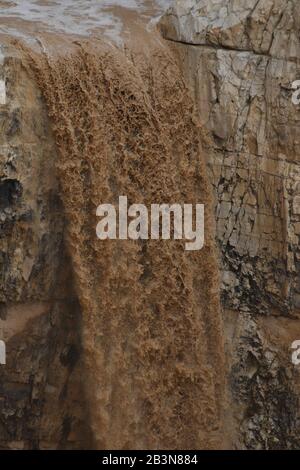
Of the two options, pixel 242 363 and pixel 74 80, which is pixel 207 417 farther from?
pixel 74 80

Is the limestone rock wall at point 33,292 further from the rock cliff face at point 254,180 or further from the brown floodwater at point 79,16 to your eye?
the rock cliff face at point 254,180

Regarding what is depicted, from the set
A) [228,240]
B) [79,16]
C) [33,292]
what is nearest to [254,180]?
[228,240]

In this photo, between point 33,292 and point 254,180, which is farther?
point 254,180

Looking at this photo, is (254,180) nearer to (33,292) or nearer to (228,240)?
(228,240)

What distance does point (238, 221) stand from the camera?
10008 mm

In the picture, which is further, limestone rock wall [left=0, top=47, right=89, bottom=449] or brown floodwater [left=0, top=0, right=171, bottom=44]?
brown floodwater [left=0, top=0, right=171, bottom=44]

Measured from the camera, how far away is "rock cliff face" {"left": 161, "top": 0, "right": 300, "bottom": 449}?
9586mm

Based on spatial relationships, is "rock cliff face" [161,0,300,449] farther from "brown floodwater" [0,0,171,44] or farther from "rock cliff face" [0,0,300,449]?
"brown floodwater" [0,0,171,44]

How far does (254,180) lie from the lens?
9852 millimetres

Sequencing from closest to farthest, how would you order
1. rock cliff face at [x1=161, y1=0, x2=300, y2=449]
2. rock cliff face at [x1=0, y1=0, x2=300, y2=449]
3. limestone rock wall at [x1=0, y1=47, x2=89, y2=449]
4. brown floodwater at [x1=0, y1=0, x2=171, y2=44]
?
limestone rock wall at [x1=0, y1=47, x2=89, y2=449]
rock cliff face at [x1=0, y1=0, x2=300, y2=449]
rock cliff face at [x1=161, y1=0, x2=300, y2=449]
brown floodwater at [x1=0, y1=0, x2=171, y2=44]

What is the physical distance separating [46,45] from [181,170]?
2.04 metres

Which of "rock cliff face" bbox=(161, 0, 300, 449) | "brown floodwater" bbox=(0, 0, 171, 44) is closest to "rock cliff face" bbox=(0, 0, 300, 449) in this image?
"rock cliff face" bbox=(161, 0, 300, 449)

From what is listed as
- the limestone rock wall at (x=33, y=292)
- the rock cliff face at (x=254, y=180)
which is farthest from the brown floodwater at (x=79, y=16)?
the limestone rock wall at (x=33, y=292)

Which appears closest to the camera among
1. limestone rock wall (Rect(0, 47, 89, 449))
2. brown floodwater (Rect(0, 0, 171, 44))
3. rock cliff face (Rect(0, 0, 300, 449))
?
limestone rock wall (Rect(0, 47, 89, 449))
